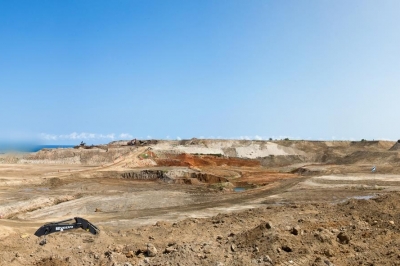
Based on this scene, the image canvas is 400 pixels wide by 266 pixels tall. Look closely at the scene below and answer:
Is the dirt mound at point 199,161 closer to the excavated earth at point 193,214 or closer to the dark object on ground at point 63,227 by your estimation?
the excavated earth at point 193,214

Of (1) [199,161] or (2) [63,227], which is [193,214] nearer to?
(2) [63,227]

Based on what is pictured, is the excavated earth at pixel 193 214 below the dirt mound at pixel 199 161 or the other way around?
below

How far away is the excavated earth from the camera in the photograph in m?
10.6

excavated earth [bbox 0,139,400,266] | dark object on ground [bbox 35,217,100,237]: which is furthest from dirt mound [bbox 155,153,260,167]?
dark object on ground [bbox 35,217,100,237]

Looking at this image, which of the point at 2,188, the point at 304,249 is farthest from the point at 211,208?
the point at 2,188

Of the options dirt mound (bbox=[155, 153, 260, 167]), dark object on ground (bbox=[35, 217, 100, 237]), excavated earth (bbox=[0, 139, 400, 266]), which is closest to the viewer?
excavated earth (bbox=[0, 139, 400, 266])

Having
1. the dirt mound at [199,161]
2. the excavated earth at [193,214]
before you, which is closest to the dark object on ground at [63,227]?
the excavated earth at [193,214]

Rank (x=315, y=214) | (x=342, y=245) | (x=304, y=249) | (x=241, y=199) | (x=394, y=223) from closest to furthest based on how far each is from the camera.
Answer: (x=304, y=249)
(x=342, y=245)
(x=394, y=223)
(x=315, y=214)
(x=241, y=199)

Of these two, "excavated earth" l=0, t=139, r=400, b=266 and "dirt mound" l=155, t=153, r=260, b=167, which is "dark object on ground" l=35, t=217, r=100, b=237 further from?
"dirt mound" l=155, t=153, r=260, b=167

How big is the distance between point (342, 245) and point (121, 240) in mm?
8284

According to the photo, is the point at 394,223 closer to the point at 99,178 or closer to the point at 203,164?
the point at 99,178

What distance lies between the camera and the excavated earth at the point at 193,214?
10.6m

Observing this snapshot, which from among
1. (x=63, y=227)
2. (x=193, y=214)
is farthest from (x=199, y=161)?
(x=63, y=227)

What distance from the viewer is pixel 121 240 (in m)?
14.1
